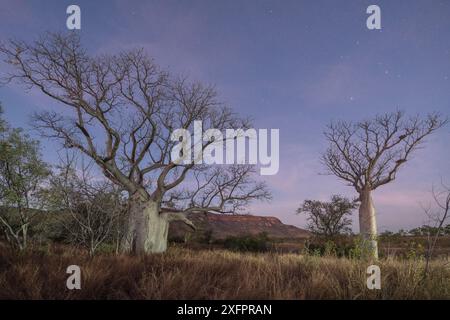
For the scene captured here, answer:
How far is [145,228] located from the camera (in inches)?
419

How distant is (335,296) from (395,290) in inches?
28.5

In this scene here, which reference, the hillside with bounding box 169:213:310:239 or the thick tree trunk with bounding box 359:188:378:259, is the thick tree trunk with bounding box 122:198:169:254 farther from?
the hillside with bounding box 169:213:310:239

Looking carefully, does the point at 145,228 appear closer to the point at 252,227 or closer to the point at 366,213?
the point at 366,213

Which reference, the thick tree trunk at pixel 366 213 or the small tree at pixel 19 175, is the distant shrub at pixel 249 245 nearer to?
the thick tree trunk at pixel 366 213

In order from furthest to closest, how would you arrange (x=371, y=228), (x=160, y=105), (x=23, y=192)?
(x=160, y=105) → (x=371, y=228) → (x=23, y=192)

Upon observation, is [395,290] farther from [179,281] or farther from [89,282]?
[89,282]

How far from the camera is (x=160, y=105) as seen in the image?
12.1 m

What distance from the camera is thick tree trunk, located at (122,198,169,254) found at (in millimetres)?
10406

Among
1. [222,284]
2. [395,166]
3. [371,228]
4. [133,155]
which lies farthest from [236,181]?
[222,284]

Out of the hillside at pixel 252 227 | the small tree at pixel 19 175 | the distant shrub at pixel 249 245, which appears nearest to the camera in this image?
the small tree at pixel 19 175

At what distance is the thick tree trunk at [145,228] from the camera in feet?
34.1

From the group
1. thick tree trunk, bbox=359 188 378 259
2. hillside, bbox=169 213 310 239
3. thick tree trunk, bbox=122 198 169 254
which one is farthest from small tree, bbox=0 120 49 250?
hillside, bbox=169 213 310 239

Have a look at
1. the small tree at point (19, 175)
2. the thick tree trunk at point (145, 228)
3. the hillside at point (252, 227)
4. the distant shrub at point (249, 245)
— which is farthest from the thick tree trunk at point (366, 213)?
the hillside at point (252, 227)

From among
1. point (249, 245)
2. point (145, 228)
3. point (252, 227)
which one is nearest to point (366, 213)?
point (145, 228)
